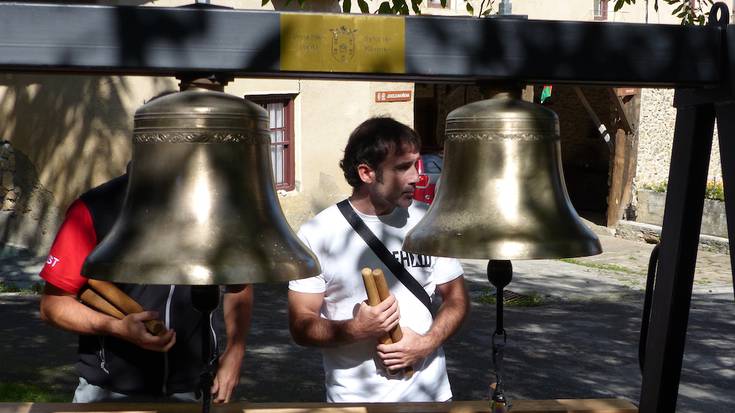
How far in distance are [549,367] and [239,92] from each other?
7.45 meters

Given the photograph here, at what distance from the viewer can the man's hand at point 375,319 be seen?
3334mm

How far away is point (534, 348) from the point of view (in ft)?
29.0

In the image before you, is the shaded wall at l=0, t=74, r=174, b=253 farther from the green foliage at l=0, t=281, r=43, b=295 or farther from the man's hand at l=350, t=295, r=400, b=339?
the man's hand at l=350, t=295, r=400, b=339

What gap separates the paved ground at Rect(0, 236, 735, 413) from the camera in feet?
23.8

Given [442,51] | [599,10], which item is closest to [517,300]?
[442,51]

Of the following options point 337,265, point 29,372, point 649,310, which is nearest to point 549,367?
point 29,372

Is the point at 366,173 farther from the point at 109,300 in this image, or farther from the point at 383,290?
the point at 109,300

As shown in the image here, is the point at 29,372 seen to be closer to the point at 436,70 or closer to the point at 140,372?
the point at 140,372

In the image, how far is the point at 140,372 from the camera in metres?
3.32

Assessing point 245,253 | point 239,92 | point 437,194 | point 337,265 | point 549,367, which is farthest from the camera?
point 239,92

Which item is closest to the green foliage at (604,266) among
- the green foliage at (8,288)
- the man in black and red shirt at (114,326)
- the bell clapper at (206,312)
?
the green foliage at (8,288)

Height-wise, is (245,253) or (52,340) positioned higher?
(245,253)

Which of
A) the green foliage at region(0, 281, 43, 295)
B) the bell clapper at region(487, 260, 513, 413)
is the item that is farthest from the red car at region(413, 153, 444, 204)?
the bell clapper at region(487, 260, 513, 413)

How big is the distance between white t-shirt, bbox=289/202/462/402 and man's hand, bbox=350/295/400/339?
0.15 m
